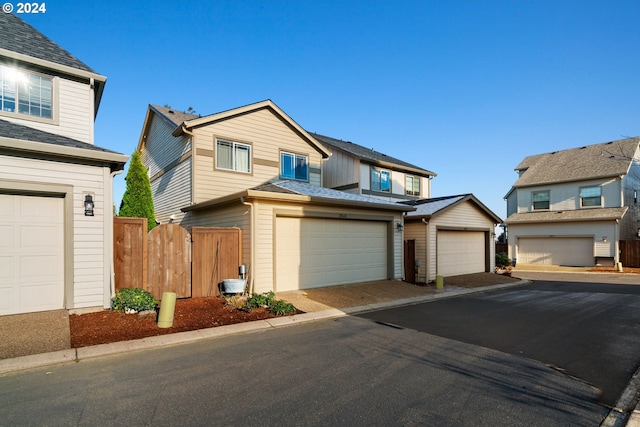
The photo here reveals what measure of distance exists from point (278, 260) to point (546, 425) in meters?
8.34

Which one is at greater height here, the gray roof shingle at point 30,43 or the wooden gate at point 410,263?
the gray roof shingle at point 30,43

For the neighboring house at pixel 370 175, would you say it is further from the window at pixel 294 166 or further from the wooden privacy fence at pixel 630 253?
the wooden privacy fence at pixel 630 253

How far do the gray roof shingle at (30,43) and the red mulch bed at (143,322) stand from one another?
7295mm

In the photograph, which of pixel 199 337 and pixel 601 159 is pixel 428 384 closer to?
pixel 199 337

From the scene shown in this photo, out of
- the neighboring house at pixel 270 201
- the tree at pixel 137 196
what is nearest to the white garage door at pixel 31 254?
the neighboring house at pixel 270 201

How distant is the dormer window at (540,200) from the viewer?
90.6 feet

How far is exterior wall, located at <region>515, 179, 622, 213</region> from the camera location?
79.4 ft

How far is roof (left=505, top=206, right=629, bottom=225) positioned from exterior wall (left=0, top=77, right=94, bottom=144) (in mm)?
28495

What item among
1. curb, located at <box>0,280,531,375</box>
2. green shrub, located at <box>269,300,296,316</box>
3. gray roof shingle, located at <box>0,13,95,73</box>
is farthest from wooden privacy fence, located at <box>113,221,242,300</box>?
gray roof shingle, located at <box>0,13,95,73</box>

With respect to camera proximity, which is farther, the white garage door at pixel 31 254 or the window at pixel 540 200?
the window at pixel 540 200

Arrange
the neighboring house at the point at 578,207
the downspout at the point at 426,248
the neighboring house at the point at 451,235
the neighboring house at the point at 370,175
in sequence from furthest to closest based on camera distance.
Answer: the neighboring house at the point at 578,207
the neighboring house at the point at 370,175
the neighboring house at the point at 451,235
the downspout at the point at 426,248

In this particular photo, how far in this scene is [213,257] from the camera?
1034 cm

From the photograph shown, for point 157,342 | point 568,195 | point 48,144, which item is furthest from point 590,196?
point 48,144

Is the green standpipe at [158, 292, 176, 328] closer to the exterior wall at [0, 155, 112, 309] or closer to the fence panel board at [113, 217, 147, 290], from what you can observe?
the exterior wall at [0, 155, 112, 309]
